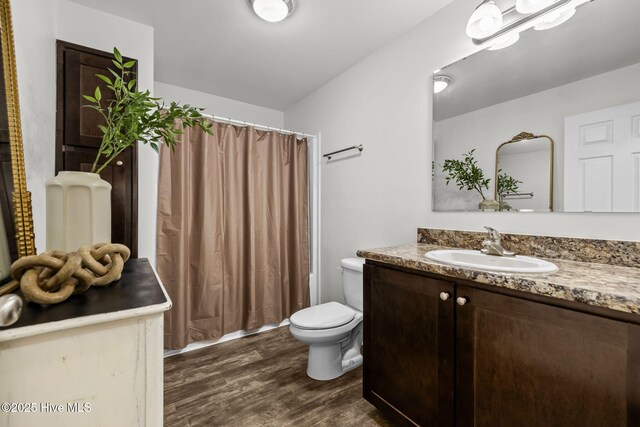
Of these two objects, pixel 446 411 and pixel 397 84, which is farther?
pixel 397 84

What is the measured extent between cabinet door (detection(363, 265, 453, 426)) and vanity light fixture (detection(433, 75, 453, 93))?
119cm

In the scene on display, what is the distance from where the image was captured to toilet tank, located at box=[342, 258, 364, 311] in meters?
1.94

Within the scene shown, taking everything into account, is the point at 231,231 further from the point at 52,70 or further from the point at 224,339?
the point at 52,70

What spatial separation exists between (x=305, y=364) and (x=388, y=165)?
5.16ft

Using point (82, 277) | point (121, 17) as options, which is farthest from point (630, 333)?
point (121, 17)

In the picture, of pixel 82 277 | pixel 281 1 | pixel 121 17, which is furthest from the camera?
pixel 121 17

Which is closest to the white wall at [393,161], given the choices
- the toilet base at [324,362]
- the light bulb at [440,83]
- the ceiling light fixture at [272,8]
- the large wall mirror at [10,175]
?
the light bulb at [440,83]

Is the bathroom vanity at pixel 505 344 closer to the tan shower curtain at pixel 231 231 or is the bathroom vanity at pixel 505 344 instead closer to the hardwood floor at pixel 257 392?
the hardwood floor at pixel 257 392

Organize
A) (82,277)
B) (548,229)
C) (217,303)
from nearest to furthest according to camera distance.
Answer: (82,277) → (548,229) → (217,303)

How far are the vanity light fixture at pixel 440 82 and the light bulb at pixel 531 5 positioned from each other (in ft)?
1.36

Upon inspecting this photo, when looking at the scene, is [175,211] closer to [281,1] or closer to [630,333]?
[281,1]

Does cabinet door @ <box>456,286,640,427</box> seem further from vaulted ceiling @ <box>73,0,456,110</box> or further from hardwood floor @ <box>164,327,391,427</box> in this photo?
vaulted ceiling @ <box>73,0,456,110</box>

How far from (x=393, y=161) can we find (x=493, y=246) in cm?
91

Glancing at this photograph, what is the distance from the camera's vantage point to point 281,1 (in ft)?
4.96
